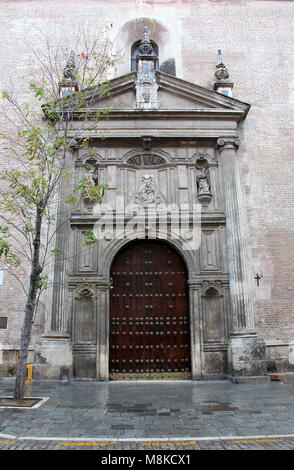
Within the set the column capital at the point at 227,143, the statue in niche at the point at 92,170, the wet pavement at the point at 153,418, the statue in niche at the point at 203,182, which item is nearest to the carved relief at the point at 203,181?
the statue in niche at the point at 203,182

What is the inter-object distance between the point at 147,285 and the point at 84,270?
1813mm

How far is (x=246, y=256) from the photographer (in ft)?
34.0

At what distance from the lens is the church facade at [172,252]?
9734mm

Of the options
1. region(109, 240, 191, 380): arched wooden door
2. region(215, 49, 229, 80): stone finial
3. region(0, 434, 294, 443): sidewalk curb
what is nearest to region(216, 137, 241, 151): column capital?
region(215, 49, 229, 80): stone finial

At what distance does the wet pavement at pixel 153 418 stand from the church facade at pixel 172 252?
131cm

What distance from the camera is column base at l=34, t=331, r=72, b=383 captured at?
9.09 m

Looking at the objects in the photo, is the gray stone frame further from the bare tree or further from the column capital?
the bare tree

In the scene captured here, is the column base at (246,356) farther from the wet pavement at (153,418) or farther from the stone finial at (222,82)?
the stone finial at (222,82)

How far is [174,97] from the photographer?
11.5 m

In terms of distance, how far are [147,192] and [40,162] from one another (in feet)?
13.1

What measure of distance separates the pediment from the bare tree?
0.45 m

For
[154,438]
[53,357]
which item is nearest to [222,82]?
[53,357]

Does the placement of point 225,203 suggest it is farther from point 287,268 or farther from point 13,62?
point 13,62

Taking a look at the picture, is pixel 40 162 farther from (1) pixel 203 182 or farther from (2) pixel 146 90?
(2) pixel 146 90
